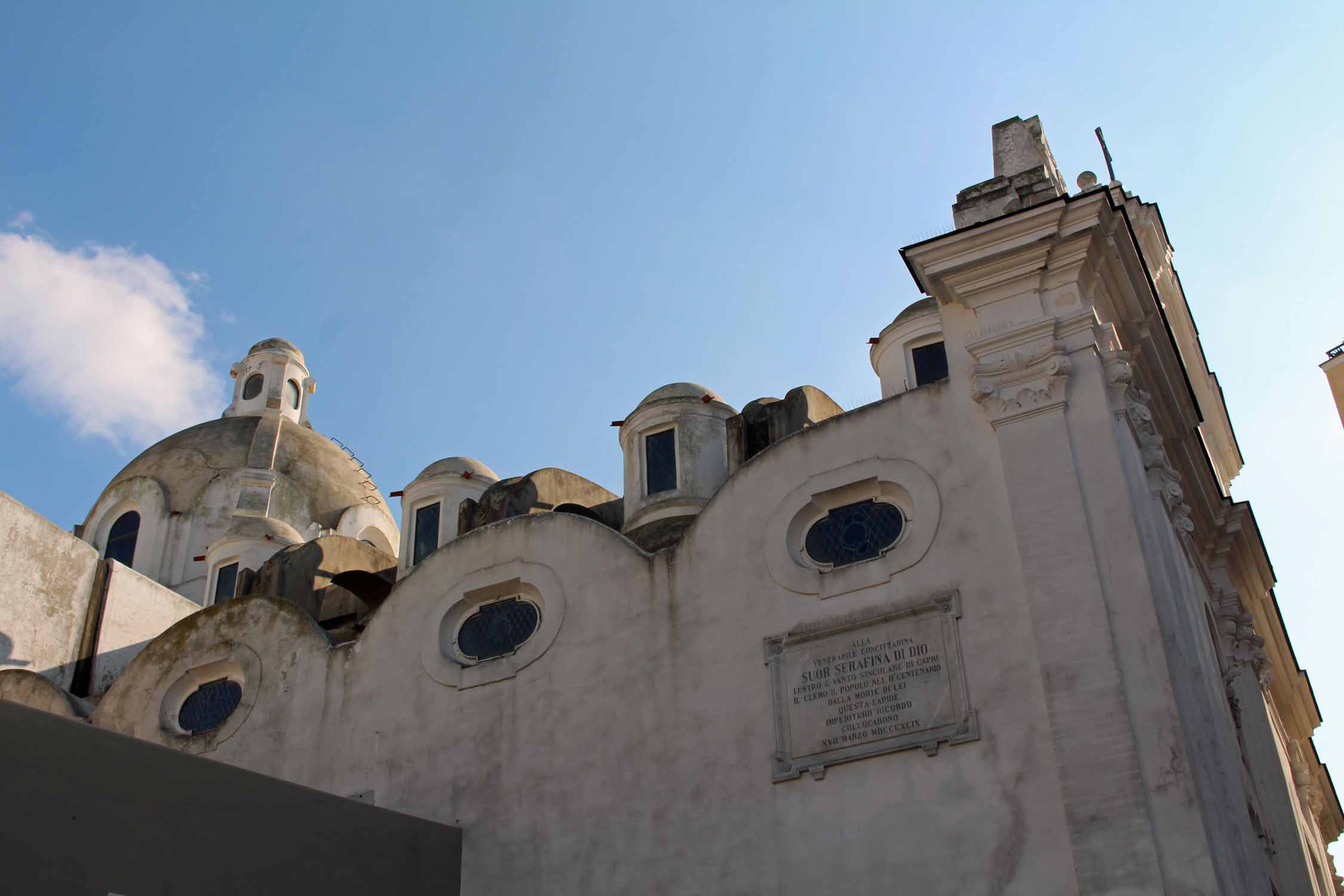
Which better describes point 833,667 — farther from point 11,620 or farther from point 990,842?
point 11,620

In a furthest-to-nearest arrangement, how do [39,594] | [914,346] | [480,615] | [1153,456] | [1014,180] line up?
[39,594] < [914,346] < [480,615] < [1014,180] < [1153,456]

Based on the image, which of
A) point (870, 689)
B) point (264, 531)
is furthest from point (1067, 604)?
point (264, 531)

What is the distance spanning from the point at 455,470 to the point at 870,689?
13.0 m

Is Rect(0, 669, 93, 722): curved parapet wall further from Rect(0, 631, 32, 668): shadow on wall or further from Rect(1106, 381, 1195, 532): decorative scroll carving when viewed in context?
Rect(1106, 381, 1195, 532): decorative scroll carving

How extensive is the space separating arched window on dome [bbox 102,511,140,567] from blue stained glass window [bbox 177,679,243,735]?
17.2 metres

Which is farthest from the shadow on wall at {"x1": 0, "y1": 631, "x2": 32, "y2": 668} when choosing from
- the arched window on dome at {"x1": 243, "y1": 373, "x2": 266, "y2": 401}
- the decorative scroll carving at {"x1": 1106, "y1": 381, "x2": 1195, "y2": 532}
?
the arched window on dome at {"x1": 243, "y1": 373, "x2": 266, "y2": 401}

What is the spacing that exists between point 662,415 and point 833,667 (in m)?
7.96

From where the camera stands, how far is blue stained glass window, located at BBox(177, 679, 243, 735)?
20.3 metres

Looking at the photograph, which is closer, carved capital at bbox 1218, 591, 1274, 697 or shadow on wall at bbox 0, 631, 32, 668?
carved capital at bbox 1218, 591, 1274, 697

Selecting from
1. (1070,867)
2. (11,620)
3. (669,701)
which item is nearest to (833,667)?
(669,701)

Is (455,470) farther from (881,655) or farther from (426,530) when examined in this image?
Result: (881,655)

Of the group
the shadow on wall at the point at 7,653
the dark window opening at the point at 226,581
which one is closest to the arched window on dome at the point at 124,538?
the dark window opening at the point at 226,581

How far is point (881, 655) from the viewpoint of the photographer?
15.7 m

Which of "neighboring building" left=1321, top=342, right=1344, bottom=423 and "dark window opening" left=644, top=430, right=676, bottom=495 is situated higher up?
"neighboring building" left=1321, top=342, right=1344, bottom=423
